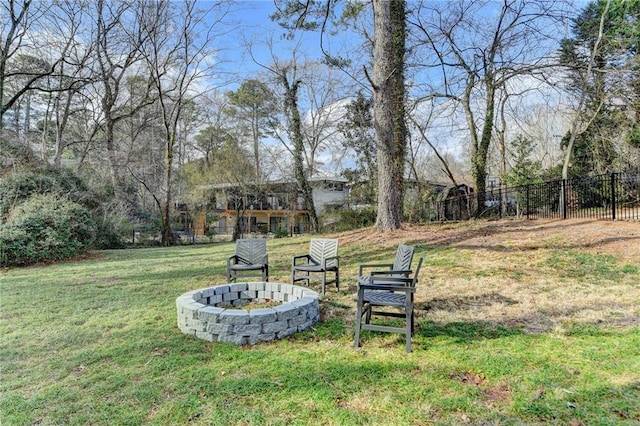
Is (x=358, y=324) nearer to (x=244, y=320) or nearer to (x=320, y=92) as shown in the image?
(x=244, y=320)

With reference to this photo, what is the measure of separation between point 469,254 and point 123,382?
6265 millimetres

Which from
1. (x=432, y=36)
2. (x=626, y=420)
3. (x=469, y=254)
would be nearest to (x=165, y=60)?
(x=432, y=36)

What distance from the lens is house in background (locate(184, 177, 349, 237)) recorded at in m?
20.4

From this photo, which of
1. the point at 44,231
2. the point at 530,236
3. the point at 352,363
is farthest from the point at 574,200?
the point at 44,231

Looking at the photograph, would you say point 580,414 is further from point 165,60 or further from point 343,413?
point 165,60

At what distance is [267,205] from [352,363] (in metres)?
24.8

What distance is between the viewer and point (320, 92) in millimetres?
21578

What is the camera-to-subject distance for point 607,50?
1173 centimetres

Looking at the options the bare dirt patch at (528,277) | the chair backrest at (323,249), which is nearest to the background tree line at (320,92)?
the bare dirt patch at (528,277)

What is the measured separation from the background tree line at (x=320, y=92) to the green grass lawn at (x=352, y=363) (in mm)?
5231

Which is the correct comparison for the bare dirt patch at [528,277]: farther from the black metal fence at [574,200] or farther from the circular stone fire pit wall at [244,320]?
the black metal fence at [574,200]

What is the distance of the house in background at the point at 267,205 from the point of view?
66.8 feet

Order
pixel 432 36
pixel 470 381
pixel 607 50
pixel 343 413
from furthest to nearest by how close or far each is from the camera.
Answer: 1. pixel 432 36
2. pixel 607 50
3. pixel 470 381
4. pixel 343 413

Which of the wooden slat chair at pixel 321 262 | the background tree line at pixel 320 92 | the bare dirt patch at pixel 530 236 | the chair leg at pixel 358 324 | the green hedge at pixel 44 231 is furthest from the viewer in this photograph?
the background tree line at pixel 320 92
